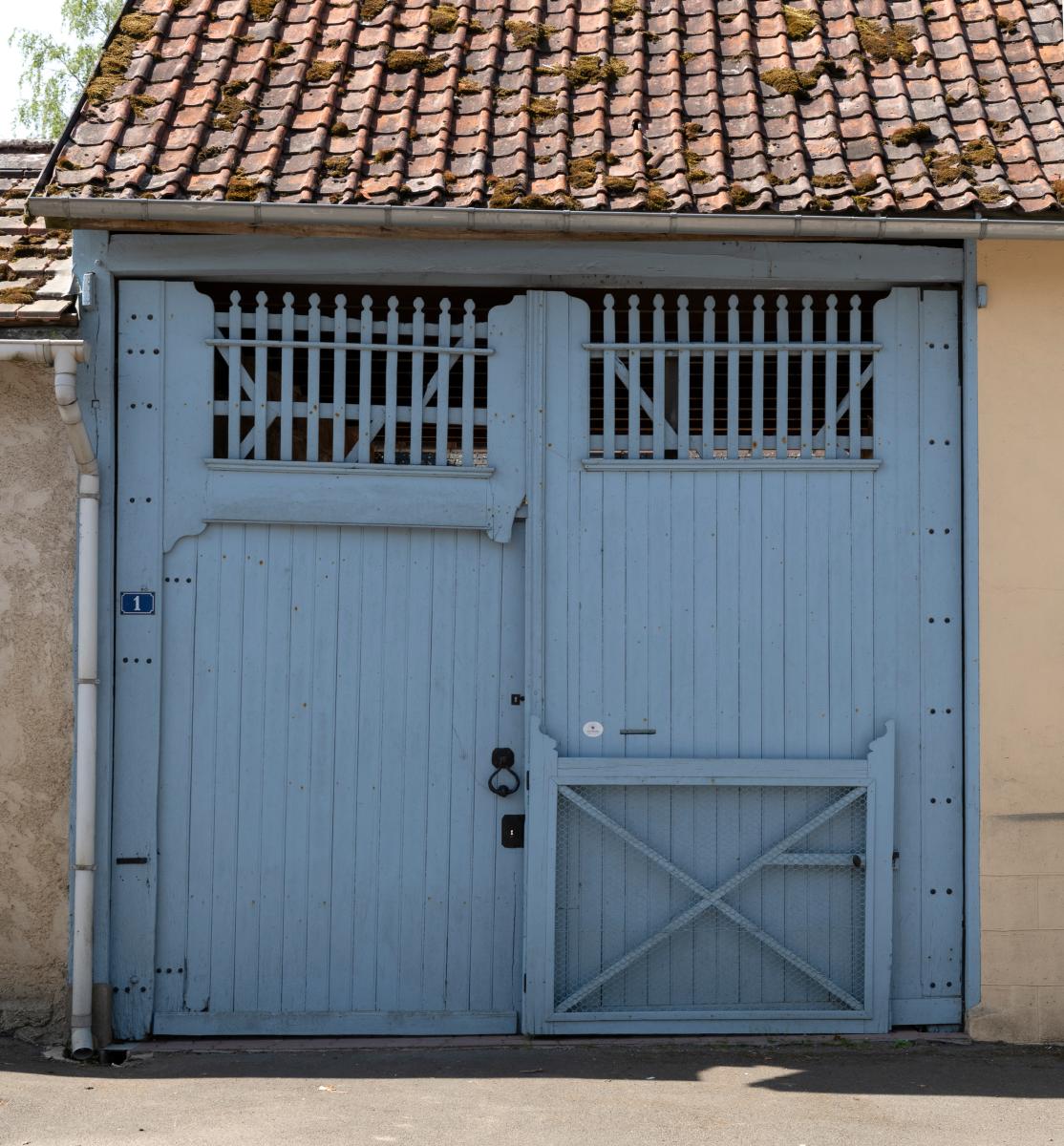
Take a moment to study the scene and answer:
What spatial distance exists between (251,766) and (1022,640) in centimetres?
340

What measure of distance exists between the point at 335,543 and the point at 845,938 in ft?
9.25

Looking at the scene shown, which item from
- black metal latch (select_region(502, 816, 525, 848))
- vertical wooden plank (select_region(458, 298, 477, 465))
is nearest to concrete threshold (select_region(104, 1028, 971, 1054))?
black metal latch (select_region(502, 816, 525, 848))

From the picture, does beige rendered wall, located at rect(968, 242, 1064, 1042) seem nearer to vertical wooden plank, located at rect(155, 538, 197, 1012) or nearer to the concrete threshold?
the concrete threshold

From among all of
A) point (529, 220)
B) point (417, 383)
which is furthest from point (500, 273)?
point (417, 383)

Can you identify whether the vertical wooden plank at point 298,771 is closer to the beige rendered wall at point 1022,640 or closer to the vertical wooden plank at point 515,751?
the vertical wooden plank at point 515,751

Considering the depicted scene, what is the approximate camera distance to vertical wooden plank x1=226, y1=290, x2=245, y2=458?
646 centimetres

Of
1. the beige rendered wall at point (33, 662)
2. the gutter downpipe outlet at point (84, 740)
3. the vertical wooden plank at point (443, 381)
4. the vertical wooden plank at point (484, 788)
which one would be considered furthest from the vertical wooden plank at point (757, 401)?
the beige rendered wall at point (33, 662)

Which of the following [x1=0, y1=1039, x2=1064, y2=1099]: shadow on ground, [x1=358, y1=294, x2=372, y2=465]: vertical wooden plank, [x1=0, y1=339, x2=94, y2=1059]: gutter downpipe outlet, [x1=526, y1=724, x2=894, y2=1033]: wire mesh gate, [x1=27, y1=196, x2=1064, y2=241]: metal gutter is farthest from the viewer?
[x1=358, y1=294, x2=372, y2=465]: vertical wooden plank

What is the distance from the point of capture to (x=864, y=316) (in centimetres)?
685

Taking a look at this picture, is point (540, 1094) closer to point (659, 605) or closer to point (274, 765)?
point (274, 765)

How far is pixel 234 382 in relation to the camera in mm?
6465

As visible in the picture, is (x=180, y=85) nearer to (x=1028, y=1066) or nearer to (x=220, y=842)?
(x=220, y=842)

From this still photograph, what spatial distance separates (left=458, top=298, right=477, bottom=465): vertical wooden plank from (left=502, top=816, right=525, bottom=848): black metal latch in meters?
1.57

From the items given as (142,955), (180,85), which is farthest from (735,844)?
(180,85)
